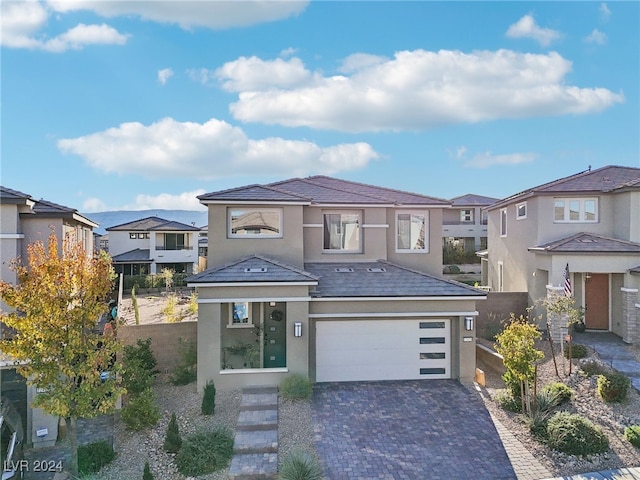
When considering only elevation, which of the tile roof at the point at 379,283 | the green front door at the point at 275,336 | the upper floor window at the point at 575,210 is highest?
the upper floor window at the point at 575,210

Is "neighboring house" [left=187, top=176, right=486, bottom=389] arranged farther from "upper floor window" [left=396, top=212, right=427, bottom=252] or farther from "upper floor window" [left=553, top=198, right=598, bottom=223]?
"upper floor window" [left=553, top=198, right=598, bottom=223]

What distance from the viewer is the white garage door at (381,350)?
15.1 m

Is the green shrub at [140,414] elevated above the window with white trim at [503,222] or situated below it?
below

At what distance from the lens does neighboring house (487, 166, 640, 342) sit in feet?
60.4

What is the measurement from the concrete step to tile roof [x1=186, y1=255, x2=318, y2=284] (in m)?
5.84

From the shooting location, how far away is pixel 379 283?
1578cm

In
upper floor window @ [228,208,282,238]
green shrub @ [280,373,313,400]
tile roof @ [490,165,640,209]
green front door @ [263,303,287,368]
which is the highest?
tile roof @ [490,165,640,209]

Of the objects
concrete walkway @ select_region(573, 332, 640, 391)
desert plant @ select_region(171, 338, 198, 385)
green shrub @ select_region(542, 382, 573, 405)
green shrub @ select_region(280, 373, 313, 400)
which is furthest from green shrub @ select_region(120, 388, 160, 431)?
concrete walkway @ select_region(573, 332, 640, 391)

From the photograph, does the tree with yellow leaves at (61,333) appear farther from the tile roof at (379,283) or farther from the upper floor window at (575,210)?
the upper floor window at (575,210)

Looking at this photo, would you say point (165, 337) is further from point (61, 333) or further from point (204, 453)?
point (61, 333)

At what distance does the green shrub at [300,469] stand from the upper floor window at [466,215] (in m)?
41.0

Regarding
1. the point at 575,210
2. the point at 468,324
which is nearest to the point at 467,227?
the point at 575,210

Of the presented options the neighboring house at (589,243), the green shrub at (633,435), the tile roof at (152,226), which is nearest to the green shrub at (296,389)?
the green shrub at (633,435)

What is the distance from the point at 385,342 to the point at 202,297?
7.26m
